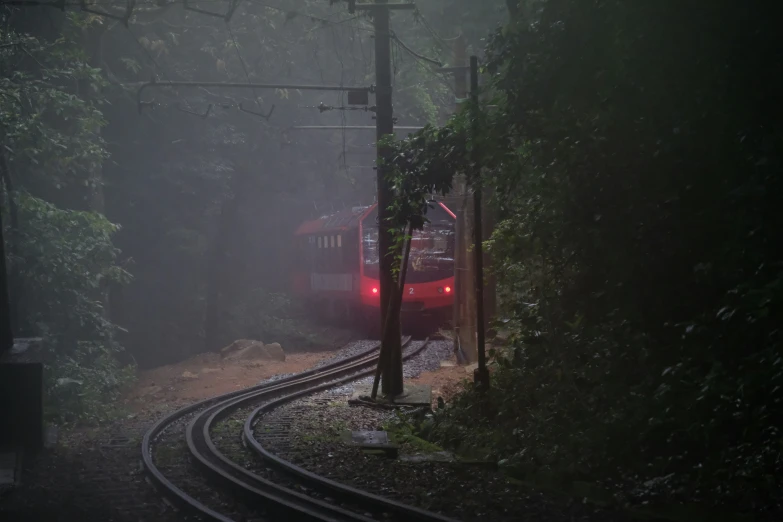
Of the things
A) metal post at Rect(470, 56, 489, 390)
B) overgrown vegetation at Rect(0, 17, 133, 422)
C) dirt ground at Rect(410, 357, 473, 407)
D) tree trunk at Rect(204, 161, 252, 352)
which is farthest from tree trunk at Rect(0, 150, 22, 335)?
tree trunk at Rect(204, 161, 252, 352)

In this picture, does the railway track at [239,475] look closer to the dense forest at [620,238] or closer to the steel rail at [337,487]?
the steel rail at [337,487]

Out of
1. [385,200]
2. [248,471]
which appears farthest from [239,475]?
[385,200]

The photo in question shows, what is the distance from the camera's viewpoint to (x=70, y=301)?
17172 mm

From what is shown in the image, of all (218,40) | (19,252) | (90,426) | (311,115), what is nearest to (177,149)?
(218,40)

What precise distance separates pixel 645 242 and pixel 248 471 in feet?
14.4

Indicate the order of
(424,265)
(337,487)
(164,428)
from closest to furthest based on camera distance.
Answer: (337,487)
(164,428)
(424,265)

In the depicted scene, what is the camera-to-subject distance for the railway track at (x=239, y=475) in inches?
268

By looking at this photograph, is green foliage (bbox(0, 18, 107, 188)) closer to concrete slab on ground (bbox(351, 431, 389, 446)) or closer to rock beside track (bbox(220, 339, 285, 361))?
rock beside track (bbox(220, 339, 285, 361))

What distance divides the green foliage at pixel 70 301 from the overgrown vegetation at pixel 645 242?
9.35 meters

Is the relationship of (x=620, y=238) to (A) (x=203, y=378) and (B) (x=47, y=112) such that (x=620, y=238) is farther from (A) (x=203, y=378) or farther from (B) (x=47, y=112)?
(B) (x=47, y=112)

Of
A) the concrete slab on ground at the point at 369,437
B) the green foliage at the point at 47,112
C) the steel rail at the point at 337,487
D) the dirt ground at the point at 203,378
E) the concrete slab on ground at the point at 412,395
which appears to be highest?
the green foliage at the point at 47,112

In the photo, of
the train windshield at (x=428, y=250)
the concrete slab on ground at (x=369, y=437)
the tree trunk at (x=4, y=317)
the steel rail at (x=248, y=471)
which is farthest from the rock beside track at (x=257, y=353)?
the concrete slab on ground at (x=369, y=437)

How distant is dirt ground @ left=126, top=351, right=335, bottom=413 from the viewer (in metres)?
16.3

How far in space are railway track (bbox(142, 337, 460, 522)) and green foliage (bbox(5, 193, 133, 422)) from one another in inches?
138
